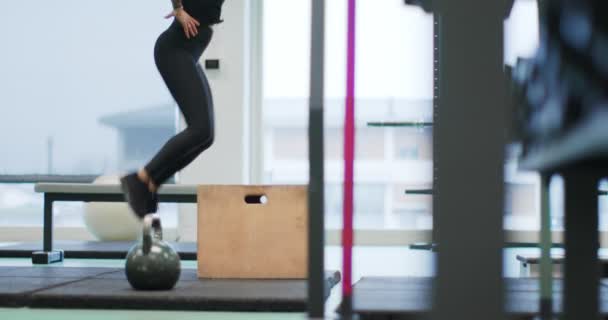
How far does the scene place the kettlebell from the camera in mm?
→ 2529

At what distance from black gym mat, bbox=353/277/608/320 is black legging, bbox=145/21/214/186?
69cm

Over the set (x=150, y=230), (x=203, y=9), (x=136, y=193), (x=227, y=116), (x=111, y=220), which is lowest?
(x=111, y=220)

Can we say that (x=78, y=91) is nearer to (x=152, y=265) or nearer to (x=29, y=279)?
(x=29, y=279)

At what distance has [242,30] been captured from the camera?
19.2ft

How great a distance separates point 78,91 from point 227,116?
1229mm

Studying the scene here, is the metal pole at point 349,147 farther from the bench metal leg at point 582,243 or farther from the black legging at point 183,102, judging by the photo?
the black legging at point 183,102

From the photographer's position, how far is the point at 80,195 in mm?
3914

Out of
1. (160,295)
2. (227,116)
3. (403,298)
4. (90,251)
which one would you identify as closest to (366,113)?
(227,116)

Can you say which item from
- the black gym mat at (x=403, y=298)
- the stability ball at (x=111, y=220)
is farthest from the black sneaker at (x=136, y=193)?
the stability ball at (x=111, y=220)

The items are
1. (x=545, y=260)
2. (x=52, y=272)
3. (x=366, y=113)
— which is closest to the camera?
(x=545, y=260)

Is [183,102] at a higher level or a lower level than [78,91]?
lower

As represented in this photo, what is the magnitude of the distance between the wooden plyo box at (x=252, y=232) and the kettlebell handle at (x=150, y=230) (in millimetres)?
428

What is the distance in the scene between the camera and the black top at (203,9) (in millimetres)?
2715

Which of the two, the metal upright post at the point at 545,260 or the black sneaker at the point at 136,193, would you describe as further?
the black sneaker at the point at 136,193
